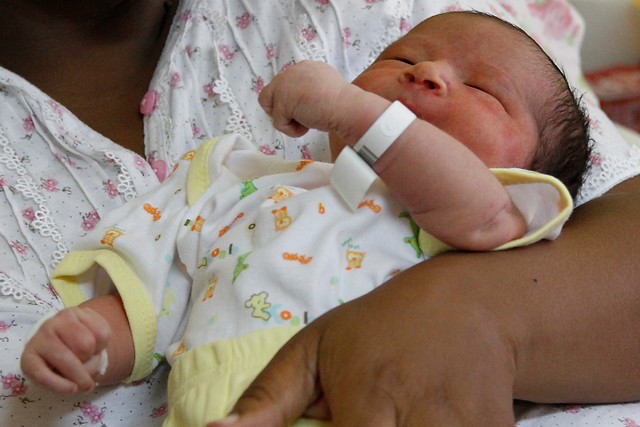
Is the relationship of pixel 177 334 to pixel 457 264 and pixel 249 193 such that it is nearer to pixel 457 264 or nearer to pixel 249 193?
pixel 249 193

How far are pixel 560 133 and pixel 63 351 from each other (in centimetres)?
80

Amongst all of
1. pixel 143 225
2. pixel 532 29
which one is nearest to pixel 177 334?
pixel 143 225

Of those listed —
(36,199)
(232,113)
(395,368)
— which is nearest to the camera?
(395,368)

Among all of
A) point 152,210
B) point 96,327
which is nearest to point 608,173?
point 152,210

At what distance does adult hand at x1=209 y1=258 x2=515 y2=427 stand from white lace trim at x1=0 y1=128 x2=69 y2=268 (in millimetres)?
527

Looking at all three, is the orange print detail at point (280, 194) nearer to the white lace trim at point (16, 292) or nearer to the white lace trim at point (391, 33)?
the white lace trim at point (16, 292)

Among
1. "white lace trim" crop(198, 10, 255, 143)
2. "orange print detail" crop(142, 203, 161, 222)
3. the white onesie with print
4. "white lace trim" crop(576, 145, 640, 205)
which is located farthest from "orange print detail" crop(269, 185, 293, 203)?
"white lace trim" crop(576, 145, 640, 205)

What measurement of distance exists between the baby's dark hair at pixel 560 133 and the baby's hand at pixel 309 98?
365mm

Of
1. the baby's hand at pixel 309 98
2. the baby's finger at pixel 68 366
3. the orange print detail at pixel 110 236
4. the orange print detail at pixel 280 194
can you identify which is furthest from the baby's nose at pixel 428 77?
the baby's finger at pixel 68 366

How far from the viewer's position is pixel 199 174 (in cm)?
108

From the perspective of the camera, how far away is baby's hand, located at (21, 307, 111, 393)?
74 centimetres

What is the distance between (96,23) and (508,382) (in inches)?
45.6

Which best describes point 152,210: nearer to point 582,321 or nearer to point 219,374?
point 219,374

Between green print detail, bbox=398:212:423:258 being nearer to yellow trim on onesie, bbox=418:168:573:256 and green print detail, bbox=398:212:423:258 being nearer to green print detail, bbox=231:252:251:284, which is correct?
yellow trim on onesie, bbox=418:168:573:256
